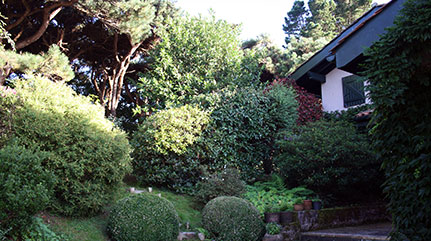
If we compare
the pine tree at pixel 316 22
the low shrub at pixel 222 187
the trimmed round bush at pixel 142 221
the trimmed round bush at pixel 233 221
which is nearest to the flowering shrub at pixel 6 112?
the trimmed round bush at pixel 142 221

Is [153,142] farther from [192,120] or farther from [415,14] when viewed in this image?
[415,14]

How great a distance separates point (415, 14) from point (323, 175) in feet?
16.9

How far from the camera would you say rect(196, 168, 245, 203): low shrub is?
26.6ft

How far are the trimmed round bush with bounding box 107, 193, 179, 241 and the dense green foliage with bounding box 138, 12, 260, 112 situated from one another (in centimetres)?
732

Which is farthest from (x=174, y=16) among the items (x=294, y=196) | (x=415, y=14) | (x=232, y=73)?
(x=415, y=14)

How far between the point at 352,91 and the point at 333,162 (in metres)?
5.31

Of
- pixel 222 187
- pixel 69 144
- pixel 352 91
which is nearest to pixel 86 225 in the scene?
pixel 69 144

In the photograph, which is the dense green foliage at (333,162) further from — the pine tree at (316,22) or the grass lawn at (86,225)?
the pine tree at (316,22)

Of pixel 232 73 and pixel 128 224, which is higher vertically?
pixel 232 73

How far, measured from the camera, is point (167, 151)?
30.8 feet

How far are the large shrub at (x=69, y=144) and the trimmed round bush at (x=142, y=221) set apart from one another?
635 millimetres

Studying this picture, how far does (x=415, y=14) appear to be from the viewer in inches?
150

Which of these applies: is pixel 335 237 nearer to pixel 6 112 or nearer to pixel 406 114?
pixel 406 114

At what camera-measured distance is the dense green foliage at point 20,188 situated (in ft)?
14.4
